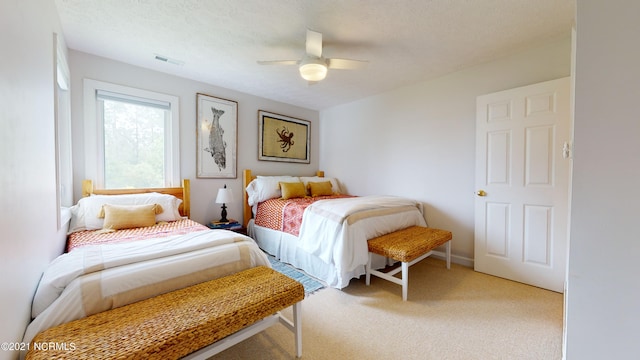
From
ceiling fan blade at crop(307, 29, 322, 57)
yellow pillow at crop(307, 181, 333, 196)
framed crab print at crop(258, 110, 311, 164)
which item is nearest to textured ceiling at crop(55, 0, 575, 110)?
ceiling fan blade at crop(307, 29, 322, 57)

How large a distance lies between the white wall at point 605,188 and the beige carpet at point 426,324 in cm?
81

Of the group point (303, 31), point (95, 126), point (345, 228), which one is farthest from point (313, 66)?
point (95, 126)

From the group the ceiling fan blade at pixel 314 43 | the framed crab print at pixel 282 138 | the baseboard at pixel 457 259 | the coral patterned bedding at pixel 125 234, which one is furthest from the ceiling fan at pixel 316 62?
the baseboard at pixel 457 259

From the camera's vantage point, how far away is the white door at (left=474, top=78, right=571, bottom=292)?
228 cm

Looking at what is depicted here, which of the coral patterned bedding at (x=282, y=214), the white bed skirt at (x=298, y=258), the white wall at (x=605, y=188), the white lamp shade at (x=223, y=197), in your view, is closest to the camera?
the white wall at (x=605, y=188)

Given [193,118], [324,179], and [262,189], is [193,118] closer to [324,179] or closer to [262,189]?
[262,189]

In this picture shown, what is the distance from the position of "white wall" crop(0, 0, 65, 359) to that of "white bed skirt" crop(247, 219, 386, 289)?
78.2 inches

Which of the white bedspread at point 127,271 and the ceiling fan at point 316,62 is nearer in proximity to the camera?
the white bedspread at point 127,271

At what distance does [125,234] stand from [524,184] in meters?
3.87

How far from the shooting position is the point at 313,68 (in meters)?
2.25

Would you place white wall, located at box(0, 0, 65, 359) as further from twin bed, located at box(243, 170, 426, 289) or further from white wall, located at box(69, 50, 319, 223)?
twin bed, located at box(243, 170, 426, 289)

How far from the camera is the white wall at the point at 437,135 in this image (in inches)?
102

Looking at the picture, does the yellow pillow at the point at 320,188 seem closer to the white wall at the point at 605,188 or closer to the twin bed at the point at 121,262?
the twin bed at the point at 121,262


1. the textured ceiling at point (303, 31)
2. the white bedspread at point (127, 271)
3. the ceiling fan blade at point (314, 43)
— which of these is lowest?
the white bedspread at point (127, 271)
